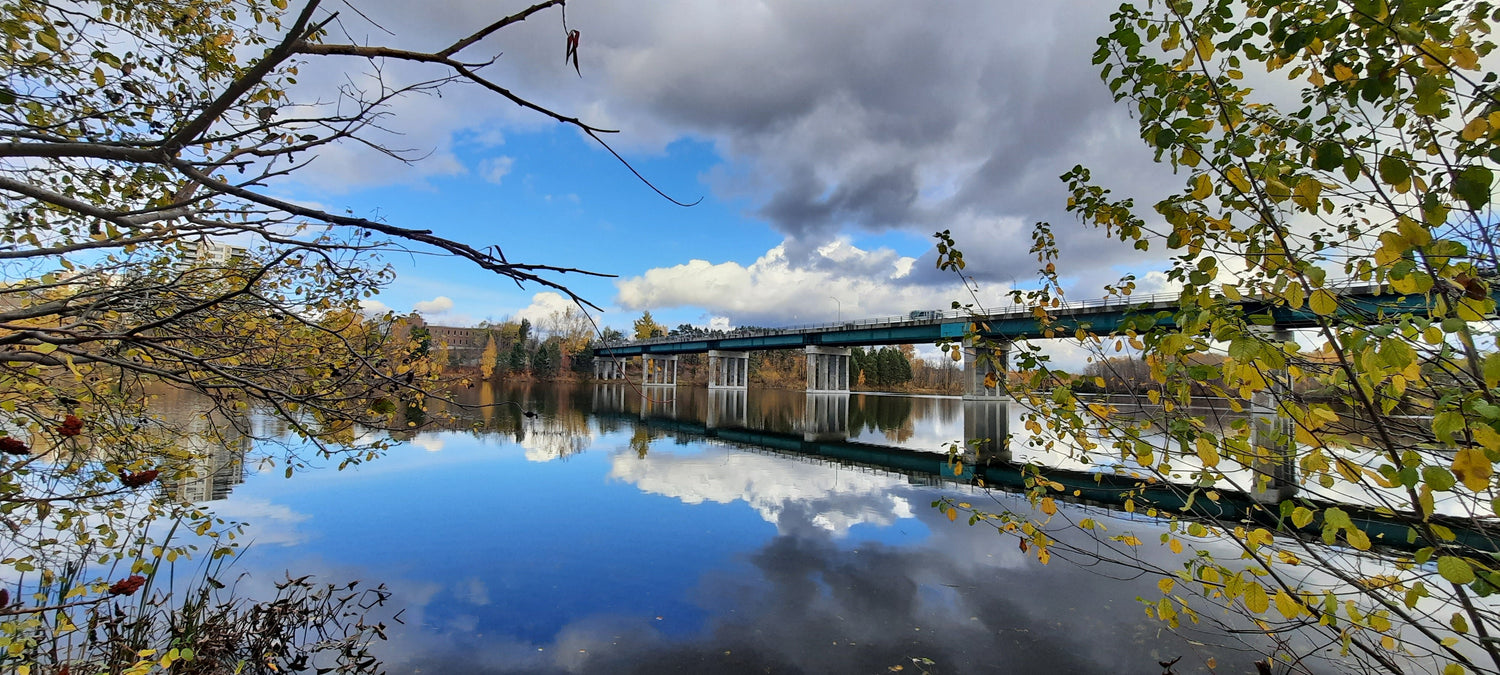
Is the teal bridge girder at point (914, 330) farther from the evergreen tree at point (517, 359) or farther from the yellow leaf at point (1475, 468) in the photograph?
the evergreen tree at point (517, 359)

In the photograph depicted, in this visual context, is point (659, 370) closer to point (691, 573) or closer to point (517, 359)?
point (517, 359)

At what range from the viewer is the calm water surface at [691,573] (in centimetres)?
854

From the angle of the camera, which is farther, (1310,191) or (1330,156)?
(1310,191)

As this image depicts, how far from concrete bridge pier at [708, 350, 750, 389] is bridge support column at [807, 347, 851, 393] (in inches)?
602

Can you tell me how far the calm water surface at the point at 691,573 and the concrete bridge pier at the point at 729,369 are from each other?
8318 centimetres

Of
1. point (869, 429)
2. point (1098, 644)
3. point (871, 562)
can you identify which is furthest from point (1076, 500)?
point (869, 429)

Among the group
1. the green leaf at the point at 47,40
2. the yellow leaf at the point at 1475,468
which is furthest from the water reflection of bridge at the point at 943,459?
the green leaf at the point at 47,40

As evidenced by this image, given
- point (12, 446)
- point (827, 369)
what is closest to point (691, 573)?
point (12, 446)

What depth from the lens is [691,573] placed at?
11.8 meters

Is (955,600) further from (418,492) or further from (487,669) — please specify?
(418,492)

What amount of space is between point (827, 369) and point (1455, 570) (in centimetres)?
9364

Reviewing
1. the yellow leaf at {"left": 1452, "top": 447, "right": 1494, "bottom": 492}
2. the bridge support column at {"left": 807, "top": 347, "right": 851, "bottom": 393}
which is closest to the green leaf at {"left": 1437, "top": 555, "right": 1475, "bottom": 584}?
the yellow leaf at {"left": 1452, "top": 447, "right": 1494, "bottom": 492}

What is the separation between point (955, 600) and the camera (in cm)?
1060

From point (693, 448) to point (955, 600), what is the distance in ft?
68.5
